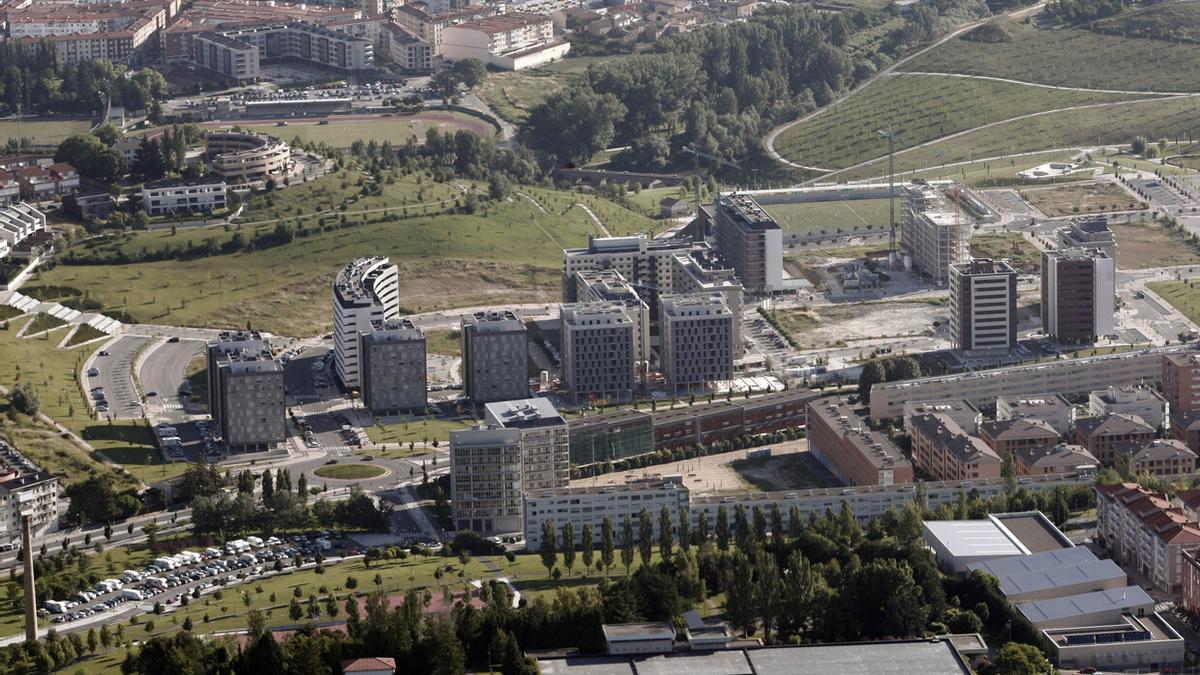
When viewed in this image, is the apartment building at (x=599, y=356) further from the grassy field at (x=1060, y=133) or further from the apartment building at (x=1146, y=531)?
the grassy field at (x=1060, y=133)

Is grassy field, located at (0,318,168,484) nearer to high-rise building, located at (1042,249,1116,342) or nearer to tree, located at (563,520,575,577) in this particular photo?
tree, located at (563,520,575,577)

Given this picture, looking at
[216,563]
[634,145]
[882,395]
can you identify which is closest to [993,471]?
[882,395]

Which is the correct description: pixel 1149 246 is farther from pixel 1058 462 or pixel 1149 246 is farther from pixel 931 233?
pixel 1058 462

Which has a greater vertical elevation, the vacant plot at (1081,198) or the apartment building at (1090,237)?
the apartment building at (1090,237)

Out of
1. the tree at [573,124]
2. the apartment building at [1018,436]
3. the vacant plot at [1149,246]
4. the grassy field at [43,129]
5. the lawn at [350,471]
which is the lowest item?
the lawn at [350,471]

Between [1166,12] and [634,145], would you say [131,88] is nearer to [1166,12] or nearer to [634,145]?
[634,145]

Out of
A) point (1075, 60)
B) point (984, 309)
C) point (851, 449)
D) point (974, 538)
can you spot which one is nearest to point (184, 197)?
point (984, 309)

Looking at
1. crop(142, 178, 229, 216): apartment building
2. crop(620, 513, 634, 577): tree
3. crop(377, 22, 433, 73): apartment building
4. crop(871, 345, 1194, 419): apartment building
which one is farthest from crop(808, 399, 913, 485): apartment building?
crop(377, 22, 433, 73): apartment building

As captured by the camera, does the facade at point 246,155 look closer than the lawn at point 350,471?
No

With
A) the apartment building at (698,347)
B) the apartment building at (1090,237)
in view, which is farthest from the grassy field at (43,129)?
the apartment building at (1090,237)
